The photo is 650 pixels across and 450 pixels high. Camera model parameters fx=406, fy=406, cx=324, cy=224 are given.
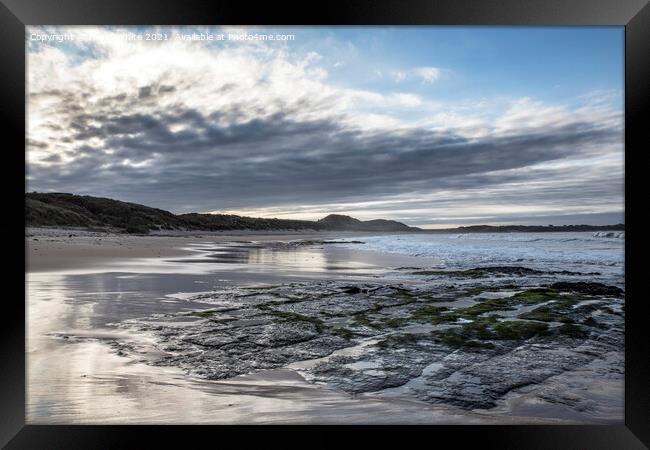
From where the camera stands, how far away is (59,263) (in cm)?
977

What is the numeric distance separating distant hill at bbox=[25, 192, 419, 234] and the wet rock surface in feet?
47.7

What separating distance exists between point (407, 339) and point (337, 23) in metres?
3.28

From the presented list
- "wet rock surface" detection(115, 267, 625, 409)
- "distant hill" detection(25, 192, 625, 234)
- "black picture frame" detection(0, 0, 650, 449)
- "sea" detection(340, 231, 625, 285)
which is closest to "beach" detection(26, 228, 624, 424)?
"wet rock surface" detection(115, 267, 625, 409)

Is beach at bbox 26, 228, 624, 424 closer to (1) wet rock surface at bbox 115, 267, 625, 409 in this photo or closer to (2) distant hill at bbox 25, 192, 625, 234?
(1) wet rock surface at bbox 115, 267, 625, 409

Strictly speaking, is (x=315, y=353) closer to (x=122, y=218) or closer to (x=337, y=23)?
(x=337, y=23)

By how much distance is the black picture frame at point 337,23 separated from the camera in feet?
9.02

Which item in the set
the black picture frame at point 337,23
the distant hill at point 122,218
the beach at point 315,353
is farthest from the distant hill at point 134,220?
the black picture frame at point 337,23

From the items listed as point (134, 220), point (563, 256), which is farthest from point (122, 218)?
point (563, 256)

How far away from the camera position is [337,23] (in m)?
2.94

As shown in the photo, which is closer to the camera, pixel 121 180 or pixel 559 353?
pixel 559 353

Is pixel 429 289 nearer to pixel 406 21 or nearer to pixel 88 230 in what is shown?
pixel 406 21

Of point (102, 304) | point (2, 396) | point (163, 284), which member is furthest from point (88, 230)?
point (2, 396)

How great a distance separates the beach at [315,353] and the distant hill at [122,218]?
44.4ft

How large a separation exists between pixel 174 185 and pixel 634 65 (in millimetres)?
20030
